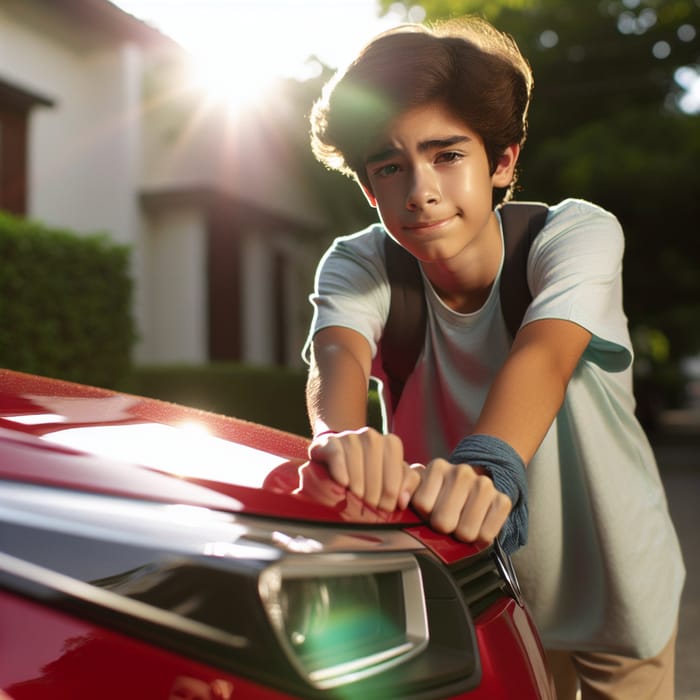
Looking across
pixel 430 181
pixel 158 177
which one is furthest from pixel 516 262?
pixel 158 177

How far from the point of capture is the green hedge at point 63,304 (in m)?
8.22

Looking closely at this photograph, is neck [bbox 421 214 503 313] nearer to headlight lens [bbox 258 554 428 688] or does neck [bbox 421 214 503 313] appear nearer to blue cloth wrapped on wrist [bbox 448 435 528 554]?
blue cloth wrapped on wrist [bbox 448 435 528 554]

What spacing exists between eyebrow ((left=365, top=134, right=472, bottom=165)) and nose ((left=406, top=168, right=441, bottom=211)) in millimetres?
44

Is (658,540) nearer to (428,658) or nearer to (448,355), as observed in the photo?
(448,355)

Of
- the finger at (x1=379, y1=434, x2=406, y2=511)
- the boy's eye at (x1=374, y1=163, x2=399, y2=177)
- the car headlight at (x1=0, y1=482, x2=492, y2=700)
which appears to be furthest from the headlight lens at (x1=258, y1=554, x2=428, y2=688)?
the boy's eye at (x1=374, y1=163, x2=399, y2=177)

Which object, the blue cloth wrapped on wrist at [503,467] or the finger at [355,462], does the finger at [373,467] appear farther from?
the blue cloth wrapped on wrist at [503,467]

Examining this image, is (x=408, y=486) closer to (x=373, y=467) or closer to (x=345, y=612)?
(x=373, y=467)

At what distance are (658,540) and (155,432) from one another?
1.08m

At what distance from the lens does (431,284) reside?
218cm

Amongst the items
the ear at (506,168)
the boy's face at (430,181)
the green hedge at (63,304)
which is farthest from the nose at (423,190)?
the green hedge at (63,304)

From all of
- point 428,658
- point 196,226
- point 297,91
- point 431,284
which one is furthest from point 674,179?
point 428,658

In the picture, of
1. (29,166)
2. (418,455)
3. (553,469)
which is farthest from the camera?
(29,166)

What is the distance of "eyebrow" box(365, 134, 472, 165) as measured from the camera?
6.32 ft

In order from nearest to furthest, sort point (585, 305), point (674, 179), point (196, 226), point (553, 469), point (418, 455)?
1. point (585, 305)
2. point (553, 469)
3. point (418, 455)
4. point (196, 226)
5. point (674, 179)
